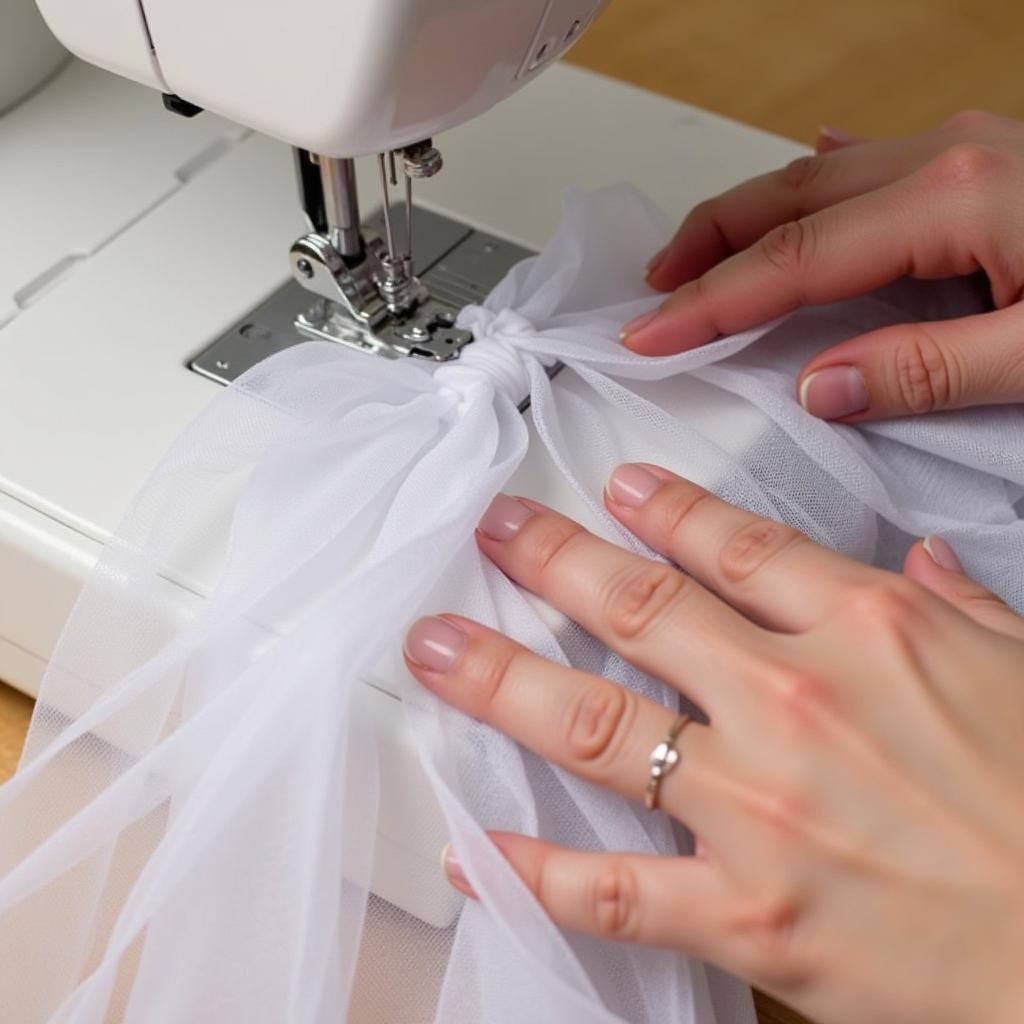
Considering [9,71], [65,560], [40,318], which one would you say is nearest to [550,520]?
[65,560]

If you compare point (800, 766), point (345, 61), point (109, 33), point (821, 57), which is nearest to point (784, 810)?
point (800, 766)

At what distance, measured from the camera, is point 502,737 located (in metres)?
0.67

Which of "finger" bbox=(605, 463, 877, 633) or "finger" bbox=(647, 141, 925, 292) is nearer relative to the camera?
"finger" bbox=(605, 463, 877, 633)

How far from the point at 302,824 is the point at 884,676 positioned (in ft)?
0.83

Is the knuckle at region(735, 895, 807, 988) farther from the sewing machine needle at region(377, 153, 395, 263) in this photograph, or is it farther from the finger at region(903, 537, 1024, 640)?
the sewing machine needle at region(377, 153, 395, 263)

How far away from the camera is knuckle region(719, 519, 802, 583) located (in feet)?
2.28

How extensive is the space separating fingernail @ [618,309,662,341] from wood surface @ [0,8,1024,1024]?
0.51 m

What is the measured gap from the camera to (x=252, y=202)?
979mm

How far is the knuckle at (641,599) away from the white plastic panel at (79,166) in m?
0.41

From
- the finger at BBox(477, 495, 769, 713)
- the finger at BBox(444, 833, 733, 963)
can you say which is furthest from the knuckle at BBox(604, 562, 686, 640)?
the finger at BBox(444, 833, 733, 963)

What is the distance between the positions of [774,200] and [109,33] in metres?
0.39

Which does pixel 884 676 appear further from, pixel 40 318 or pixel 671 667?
pixel 40 318

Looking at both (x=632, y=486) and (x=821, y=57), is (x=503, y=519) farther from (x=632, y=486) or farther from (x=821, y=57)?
(x=821, y=57)

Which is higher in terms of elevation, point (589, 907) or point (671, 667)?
point (671, 667)
